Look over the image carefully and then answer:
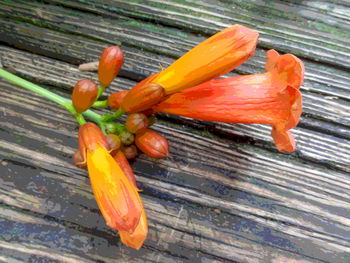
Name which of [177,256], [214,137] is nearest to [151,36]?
[214,137]

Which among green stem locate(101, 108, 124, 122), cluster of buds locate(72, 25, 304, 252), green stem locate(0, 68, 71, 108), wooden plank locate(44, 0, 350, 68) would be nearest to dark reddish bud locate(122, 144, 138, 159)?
cluster of buds locate(72, 25, 304, 252)

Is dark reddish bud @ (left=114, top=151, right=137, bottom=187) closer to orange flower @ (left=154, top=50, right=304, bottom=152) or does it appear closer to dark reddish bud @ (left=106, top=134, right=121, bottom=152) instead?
dark reddish bud @ (left=106, top=134, right=121, bottom=152)

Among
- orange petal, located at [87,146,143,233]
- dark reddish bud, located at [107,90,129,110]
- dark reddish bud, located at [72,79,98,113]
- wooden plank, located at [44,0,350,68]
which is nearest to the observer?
orange petal, located at [87,146,143,233]

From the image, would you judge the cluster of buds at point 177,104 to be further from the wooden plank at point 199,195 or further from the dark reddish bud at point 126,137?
the wooden plank at point 199,195

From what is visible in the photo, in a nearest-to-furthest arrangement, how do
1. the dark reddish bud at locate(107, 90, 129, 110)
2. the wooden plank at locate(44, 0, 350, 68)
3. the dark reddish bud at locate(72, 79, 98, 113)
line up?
the dark reddish bud at locate(72, 79, 98, 113), the dark reddish bud at locate(107, 90, 129, 110), the wooden plank at locate(44, 0, 350, 68)

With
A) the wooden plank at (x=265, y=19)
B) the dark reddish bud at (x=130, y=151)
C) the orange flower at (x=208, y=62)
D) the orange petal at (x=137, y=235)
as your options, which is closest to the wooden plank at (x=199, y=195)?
the dark reddish bud at (x=130, y=151)

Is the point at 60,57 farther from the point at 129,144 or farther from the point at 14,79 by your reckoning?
the point at 129,144

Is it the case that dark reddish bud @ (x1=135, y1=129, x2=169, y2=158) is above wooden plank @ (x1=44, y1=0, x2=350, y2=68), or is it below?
below

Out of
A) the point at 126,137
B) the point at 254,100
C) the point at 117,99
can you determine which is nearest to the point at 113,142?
the point at 126,137
